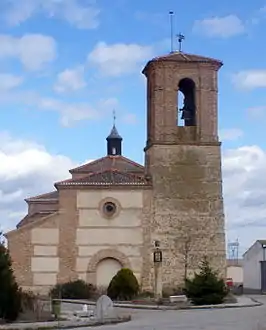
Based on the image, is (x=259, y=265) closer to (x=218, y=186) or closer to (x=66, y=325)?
(x=218, y=186)

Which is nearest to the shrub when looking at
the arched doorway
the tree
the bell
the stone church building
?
the stone church building

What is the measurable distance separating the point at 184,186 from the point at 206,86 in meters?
6.09

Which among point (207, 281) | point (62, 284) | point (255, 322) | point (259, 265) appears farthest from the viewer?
point (259, 265)

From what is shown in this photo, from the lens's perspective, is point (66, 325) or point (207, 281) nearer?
point (66, 325)

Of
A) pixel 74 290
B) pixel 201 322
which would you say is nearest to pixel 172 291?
pixel 74 290

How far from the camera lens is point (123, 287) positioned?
129 feet

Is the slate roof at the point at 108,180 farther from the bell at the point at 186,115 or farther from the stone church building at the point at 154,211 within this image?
the bell at the point at 186,115

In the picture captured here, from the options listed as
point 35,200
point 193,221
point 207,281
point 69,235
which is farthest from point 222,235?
point 35,200

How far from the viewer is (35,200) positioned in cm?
5422

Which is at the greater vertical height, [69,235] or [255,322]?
[69,235]

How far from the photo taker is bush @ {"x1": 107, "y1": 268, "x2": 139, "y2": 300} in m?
39.3

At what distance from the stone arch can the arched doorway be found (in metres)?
0.21

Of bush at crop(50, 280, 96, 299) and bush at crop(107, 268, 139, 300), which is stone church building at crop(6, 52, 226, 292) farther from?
bush at crop(107, 268, 139, 300)

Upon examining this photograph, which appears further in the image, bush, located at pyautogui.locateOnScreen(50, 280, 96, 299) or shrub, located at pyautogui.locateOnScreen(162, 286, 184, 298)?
shrub, located at pyautogui.locateOnScreen(162, 286, 184, 298)
